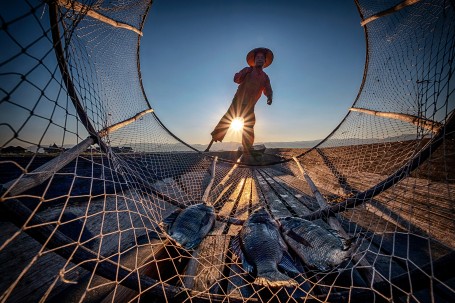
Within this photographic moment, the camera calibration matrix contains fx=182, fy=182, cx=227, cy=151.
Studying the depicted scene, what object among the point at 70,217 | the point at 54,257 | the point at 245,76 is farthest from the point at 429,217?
the point at 245,76

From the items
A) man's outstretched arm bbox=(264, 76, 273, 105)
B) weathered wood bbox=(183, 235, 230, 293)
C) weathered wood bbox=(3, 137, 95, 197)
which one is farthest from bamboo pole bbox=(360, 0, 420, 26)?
weathered wood bbox=(3, 137, 95, 197)

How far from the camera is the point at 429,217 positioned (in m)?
2.10

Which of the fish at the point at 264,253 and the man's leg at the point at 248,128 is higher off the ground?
the man's leg at the point at 248,128

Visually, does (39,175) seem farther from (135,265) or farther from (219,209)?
(219,209)

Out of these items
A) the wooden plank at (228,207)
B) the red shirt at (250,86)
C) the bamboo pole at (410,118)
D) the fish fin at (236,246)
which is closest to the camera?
the fish fin at (236,246)

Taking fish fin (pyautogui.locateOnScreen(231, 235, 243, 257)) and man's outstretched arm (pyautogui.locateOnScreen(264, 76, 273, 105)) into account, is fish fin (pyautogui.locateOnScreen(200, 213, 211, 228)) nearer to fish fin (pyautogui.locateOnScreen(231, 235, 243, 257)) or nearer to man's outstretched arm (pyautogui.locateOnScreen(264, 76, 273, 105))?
fish fin (pyautogui.locateOnScreen(231, 235, 243, 257))

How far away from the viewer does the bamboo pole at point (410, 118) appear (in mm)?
2125

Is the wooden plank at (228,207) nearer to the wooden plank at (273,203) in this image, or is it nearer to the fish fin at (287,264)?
the wooden plank at (273,203)

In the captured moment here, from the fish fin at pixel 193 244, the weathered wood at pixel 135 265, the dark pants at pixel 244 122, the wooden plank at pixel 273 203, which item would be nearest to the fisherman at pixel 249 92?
the dark pants at pixel 244 122

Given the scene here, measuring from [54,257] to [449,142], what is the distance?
482 centimetres

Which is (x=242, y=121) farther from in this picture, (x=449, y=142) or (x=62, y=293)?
(x=62, y=293)

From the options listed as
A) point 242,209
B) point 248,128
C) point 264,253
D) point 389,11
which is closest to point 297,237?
point 264,253

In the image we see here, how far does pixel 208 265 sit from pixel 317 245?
1098 millimetres

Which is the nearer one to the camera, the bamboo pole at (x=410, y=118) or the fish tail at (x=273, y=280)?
the fish tail at (x=273, y=280)
